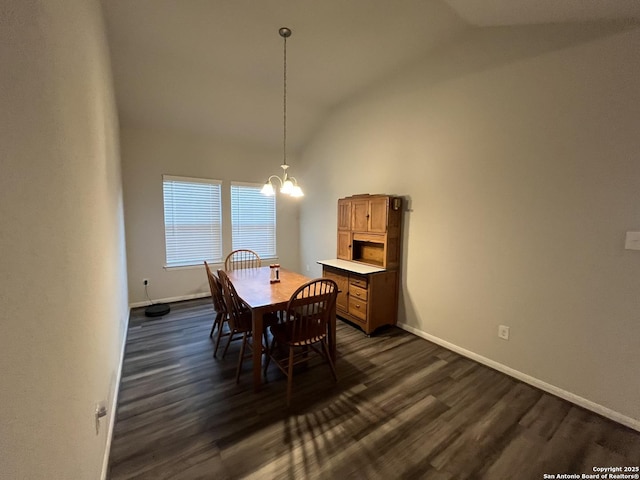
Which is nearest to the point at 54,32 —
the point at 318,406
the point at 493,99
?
the point at 318,406

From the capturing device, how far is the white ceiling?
7.86 feet

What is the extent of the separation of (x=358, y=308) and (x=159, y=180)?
11.6ft

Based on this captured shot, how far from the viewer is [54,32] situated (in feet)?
3.21

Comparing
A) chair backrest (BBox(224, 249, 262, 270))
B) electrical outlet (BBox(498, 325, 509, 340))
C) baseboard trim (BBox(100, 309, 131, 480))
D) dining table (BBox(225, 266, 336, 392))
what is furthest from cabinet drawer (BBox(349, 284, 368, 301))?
baseboard trim (BBox(100, 309, 131, 480))

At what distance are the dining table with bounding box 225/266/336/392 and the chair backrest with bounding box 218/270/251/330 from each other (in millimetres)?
71

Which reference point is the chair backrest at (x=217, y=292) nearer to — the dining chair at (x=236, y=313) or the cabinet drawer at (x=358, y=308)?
the dining chair at (x=236, y=313)

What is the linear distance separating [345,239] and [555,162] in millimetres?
2471

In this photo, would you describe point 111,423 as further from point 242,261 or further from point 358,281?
point 242,261

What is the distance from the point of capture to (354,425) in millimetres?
1969

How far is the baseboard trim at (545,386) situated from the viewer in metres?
2.04

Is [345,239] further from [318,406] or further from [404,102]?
[318,406]

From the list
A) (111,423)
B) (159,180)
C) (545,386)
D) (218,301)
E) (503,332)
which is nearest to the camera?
(111,423)

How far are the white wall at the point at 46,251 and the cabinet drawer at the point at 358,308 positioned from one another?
2574 millimetres

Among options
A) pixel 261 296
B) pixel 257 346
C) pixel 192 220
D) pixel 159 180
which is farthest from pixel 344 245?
pixel 159 180
